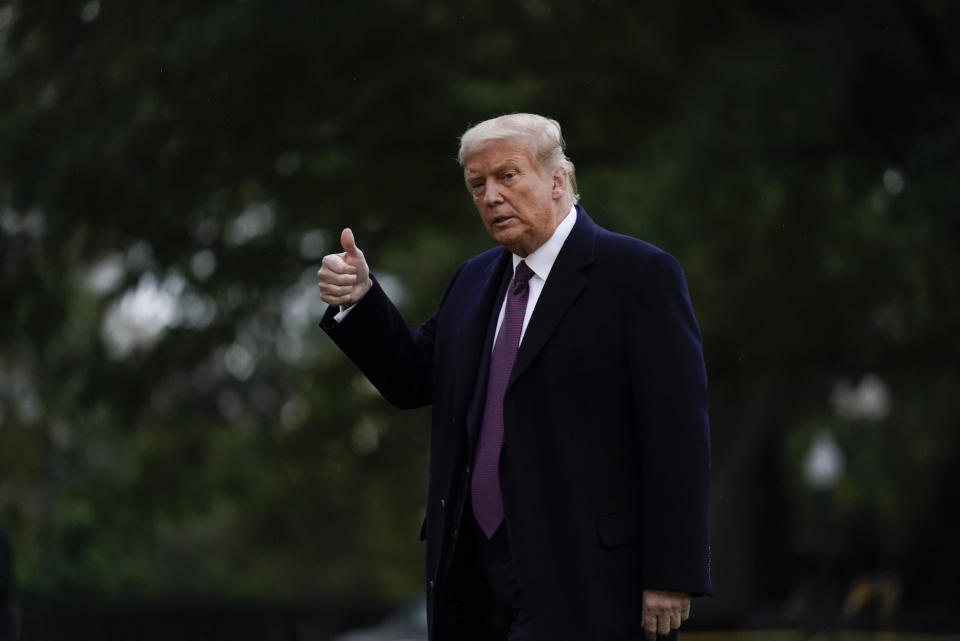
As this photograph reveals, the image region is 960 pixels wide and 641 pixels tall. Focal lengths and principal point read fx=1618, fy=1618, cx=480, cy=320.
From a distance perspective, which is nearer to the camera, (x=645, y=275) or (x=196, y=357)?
(x=645, y=275)

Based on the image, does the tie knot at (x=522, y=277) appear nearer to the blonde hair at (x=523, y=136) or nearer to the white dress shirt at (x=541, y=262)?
the white dress shirt at (x=541, y=262)

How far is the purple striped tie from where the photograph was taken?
12.7ft

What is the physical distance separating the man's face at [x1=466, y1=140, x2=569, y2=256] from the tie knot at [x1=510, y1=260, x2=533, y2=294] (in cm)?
7

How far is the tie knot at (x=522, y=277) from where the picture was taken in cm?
407

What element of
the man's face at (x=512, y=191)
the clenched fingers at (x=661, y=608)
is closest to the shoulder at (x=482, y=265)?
the man's face at (x=512, y=191)

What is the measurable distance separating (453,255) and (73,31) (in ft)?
21.5

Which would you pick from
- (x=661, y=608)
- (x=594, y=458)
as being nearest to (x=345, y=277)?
(x=594, y=458)

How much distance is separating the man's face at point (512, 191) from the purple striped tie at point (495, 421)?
0.14 metres

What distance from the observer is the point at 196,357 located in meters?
14.7

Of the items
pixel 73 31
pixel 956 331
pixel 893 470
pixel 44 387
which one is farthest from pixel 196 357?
pixel 893 470

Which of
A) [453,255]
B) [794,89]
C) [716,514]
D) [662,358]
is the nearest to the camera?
[662,358]

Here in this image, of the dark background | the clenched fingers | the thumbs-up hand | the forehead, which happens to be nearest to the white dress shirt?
the forehead

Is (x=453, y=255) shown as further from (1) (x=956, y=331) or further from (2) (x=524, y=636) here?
(2) (x=524, y=636)

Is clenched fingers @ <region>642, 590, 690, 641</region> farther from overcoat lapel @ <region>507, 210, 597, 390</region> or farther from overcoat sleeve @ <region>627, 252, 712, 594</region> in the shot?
overcoat lapel @ <region>507, 210, 597, 390</region>
